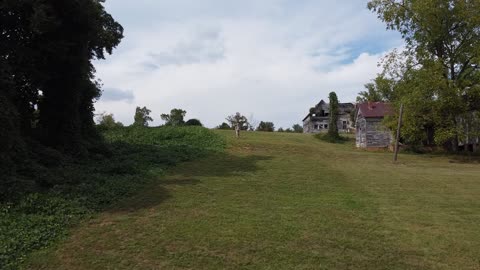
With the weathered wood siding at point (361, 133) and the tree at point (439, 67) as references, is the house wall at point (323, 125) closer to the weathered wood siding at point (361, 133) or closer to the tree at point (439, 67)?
the weathered wood siding at point (361, 133)

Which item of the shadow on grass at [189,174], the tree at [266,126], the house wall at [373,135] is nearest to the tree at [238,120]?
the tree at [266,126]

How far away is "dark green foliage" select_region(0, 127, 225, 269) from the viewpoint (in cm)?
754

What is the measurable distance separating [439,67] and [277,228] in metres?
24.9

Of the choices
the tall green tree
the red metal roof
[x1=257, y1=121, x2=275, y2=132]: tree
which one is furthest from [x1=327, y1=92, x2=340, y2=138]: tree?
the tall green tree

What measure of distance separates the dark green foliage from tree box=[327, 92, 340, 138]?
97.7 ft

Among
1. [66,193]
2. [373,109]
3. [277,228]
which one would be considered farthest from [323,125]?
[277,228]

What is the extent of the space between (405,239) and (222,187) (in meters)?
6.35

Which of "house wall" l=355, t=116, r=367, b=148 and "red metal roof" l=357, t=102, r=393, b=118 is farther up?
"red metal roof" l=357, t=102, r=393, b=118

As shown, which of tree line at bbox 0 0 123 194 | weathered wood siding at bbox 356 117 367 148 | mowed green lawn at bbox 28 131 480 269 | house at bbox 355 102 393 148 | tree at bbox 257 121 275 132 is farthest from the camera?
tree at bbox 257 121 275 132

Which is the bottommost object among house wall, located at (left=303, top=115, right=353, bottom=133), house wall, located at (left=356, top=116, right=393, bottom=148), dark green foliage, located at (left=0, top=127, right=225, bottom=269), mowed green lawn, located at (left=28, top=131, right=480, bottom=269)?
mowed green lawn, located at (left=28, top=131, right=480, bottom=269)

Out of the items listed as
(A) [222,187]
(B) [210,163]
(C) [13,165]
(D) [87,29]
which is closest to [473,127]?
(B) [210,163]

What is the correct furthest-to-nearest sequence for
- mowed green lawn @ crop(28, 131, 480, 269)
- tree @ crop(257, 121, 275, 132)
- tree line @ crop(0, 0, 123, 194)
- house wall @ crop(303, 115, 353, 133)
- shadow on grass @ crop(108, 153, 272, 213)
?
tree @ crop(257, 121, 275, 132) < house wall @ crop(303, 115, 353, 133) < tree line @ crop(0, 0, 123, 194) < shadow on grass @ crop(108, 153, 272, 213) < mowed green lawn @ crop(28, 131, 480, 269)

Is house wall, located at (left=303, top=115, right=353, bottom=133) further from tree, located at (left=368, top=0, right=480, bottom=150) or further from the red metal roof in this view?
tree, located at (left=368, top=0, right=480, bottom=150)

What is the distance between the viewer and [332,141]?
46812 millimetres
